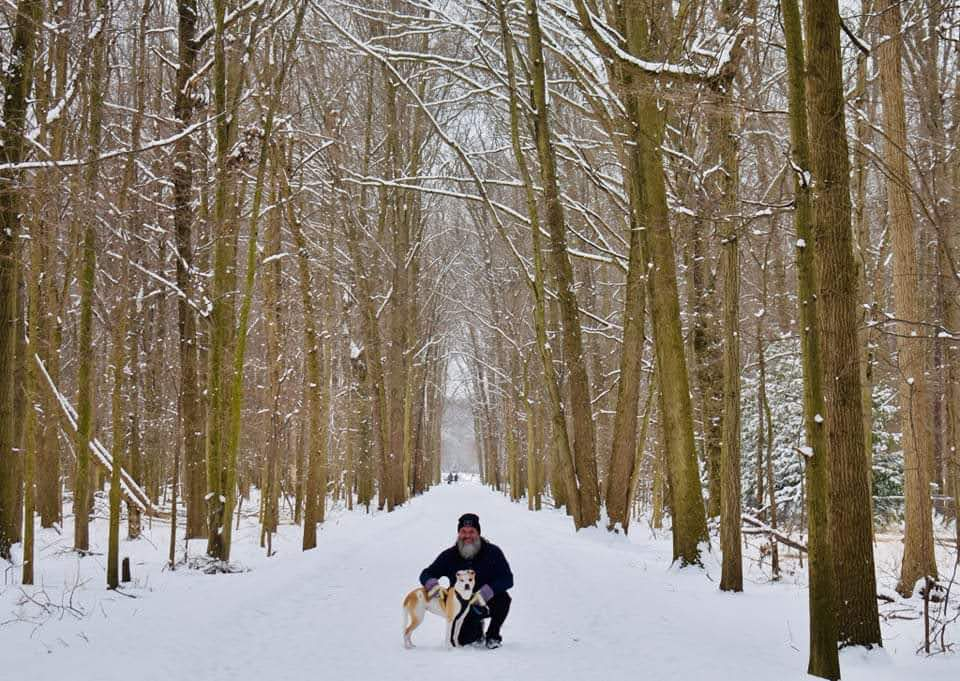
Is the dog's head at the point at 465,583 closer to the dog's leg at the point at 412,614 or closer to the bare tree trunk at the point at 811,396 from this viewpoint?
the dog's leg at the point at 412,614

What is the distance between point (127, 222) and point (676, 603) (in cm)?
787

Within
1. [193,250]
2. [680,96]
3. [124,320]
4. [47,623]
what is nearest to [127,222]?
[124,320]

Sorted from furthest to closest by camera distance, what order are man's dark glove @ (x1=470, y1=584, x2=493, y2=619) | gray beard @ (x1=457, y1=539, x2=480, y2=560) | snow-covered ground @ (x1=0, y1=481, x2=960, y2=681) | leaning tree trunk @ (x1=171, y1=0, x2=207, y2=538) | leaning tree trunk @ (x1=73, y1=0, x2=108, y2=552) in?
leaning tree trunk @ (x1=171, y1=0, x2=207, y2=538)
leaning tree trunk @ (x1=73, y1=0, x2=108, y2=552)
gray beard @ (x1=457, y1=539, x2=480, y2=560)
man's dark glove @ (x1=470, y1=584, x2=493, y2=619)
snow-covered ground @ (x1=0, y1=481, x2=960, y2=681)

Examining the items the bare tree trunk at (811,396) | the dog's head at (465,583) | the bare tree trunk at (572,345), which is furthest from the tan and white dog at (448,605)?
the bare tree trunk at (572,345)

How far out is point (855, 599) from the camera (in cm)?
583

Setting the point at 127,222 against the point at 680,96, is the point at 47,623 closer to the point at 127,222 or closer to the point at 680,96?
the point at 127,222

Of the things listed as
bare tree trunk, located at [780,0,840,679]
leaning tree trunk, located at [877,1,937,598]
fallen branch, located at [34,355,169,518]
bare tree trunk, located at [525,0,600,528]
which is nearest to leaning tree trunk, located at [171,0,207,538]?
fallen branch, located at [34,355,169,518]

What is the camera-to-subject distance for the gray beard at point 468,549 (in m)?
A: 6.91

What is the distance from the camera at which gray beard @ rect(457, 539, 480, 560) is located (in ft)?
22.7

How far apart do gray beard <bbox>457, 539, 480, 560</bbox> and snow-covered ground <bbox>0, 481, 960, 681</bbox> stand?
782 mm

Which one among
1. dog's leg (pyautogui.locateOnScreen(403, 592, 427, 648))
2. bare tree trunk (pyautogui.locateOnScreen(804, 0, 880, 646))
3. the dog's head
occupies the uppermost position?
bare tree trunk (pyautogui.locateOnScreen(804, 0, 880, 646))

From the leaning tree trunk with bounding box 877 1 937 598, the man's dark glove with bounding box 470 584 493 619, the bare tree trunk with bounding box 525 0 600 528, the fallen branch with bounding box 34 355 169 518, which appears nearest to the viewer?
the man's dark glove with bounding box 470 584 493 619

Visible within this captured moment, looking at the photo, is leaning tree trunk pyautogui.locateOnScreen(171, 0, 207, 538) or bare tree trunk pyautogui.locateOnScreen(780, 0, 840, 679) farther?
leaning tree trunk pyautogui.locateOnScreen(171, 0, 207, 538)

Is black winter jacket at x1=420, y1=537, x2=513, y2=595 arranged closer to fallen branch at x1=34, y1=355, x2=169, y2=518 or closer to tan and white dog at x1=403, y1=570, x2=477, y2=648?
tan and white dog at x1=403, y1=570, x2=477, y2=648
